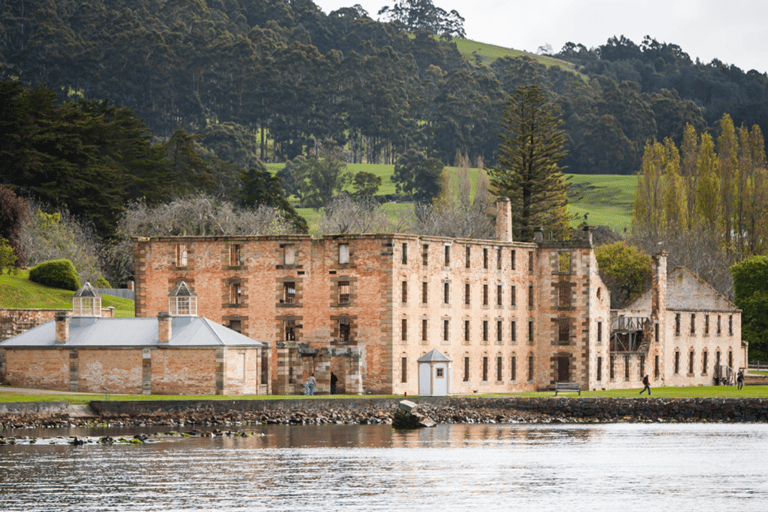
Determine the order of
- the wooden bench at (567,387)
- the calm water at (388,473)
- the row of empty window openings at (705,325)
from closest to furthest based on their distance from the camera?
the calm water at (388,473) → the wooden bench at (567,387) → the row of empty window openings at (705,325)

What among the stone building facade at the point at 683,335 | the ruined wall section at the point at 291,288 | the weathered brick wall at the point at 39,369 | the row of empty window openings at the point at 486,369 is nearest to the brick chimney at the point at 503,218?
the row of empty window openings at the point at 486,369

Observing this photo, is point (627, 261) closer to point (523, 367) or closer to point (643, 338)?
point (643, 338)

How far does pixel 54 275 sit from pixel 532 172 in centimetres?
4018

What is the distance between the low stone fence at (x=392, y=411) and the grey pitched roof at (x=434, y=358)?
103 inches

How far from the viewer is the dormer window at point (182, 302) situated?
232ft

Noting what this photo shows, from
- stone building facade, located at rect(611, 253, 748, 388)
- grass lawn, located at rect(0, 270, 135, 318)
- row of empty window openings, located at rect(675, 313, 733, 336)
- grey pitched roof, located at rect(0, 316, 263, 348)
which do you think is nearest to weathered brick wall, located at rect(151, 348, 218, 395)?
grey pitched roof, located at rect(0, 316, 263, 348)

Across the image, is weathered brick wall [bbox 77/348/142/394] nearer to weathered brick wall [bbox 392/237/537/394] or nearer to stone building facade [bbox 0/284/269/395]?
stone building facade [bbox 0/284/269/395]

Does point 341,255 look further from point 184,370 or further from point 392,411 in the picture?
point 184,370

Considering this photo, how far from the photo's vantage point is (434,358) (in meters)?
73.5

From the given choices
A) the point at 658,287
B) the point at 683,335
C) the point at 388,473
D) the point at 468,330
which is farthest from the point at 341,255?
the point at 683,335

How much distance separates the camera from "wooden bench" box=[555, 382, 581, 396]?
264ft

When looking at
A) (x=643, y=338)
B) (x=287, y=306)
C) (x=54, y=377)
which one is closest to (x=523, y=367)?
(x=643, y=338)

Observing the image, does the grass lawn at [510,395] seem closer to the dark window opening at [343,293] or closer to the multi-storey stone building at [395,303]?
the multi-storey stone building at [395,303]

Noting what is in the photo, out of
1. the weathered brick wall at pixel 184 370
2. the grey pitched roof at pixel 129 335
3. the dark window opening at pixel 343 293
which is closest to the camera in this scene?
the weathered brick wall at pixel 184 370
